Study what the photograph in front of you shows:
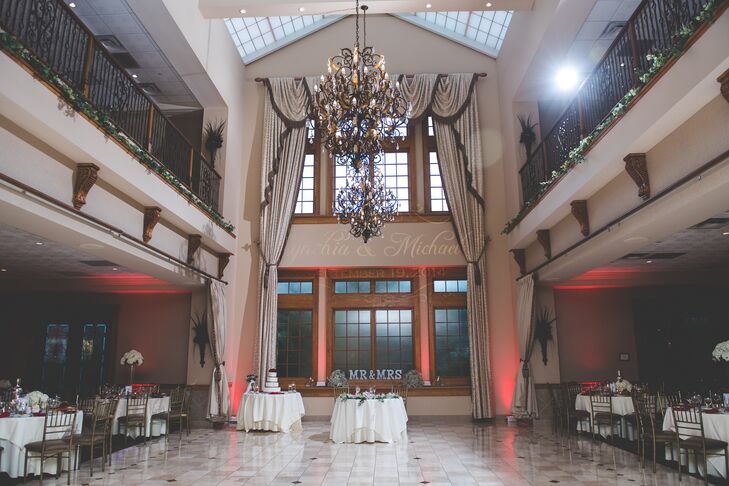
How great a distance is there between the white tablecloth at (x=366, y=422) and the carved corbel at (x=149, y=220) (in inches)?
155

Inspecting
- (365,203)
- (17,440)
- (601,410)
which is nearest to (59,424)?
(17,440)

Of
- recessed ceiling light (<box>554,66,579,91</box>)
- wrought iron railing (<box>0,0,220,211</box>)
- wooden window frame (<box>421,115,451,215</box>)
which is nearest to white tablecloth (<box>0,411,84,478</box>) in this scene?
wrought iron railing (<box>0,0,220,211</box>)

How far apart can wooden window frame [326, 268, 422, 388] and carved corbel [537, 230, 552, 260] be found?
10.9 feet

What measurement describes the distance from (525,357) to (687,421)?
14.1ft

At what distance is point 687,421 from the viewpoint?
241 inches

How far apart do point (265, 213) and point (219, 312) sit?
2557 millimetres

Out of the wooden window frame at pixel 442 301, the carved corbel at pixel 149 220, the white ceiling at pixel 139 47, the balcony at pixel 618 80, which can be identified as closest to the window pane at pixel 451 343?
the wooden window frame at pixel 442 301

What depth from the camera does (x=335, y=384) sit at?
11211 millimetres

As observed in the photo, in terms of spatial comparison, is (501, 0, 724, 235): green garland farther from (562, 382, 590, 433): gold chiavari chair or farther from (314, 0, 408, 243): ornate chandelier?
(562, 382, 590, 433): gold chiavari chair

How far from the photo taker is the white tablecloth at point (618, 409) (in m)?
8.55

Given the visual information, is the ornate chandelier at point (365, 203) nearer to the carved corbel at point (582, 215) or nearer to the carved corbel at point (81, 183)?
the carved corbel at point (582, 215)

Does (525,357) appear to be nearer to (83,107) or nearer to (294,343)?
(294,343)

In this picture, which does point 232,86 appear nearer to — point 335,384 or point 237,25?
point 237,25

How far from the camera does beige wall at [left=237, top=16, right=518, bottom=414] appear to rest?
11469 mm
